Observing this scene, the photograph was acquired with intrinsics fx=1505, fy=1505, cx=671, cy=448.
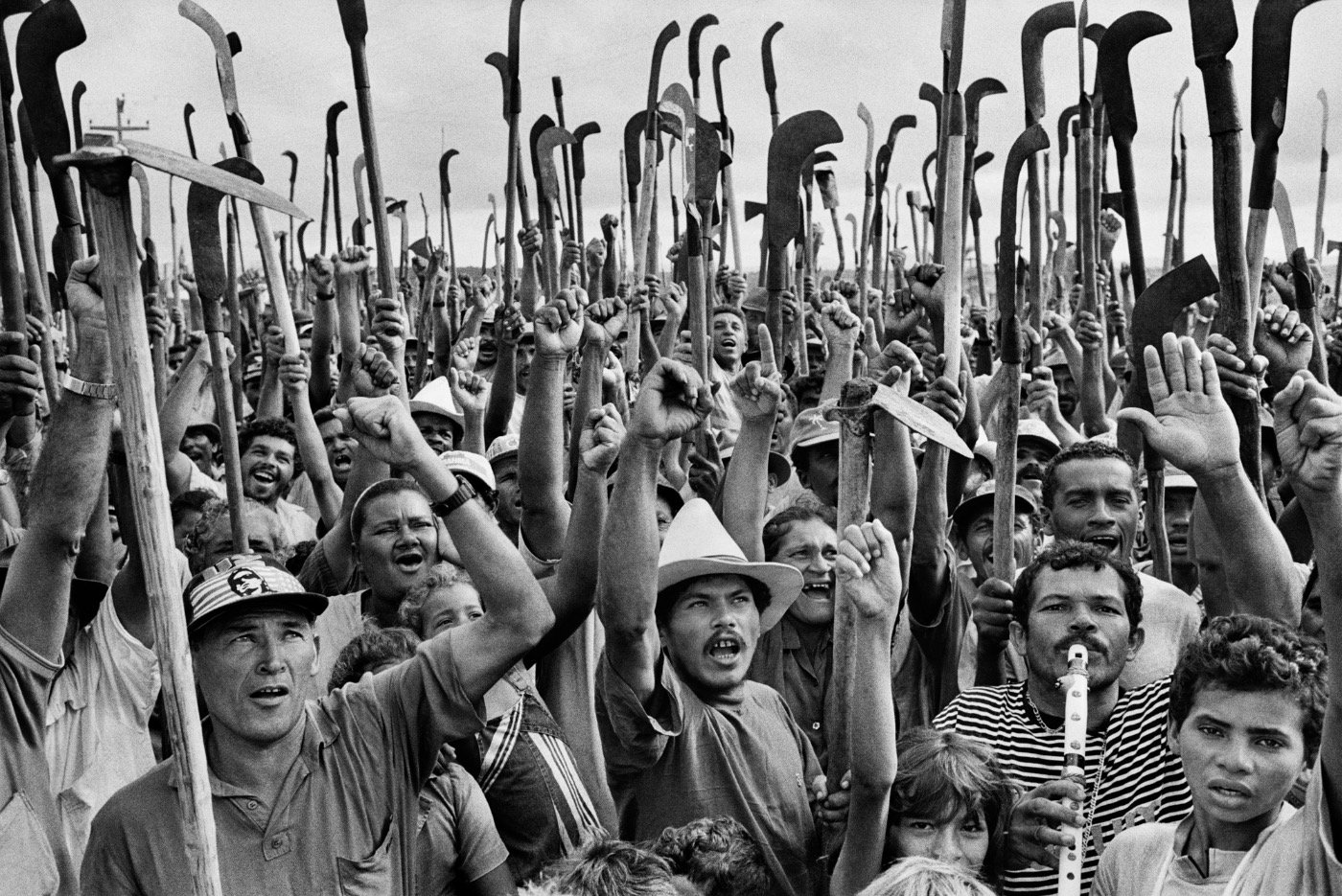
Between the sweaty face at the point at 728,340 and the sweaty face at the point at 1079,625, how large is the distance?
467 cm

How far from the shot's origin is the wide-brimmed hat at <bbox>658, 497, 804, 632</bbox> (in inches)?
181

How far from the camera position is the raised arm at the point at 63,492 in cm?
351

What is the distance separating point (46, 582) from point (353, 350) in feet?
14.5

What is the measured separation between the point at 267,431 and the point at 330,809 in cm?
412

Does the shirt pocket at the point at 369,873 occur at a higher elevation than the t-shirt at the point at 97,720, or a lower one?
lower

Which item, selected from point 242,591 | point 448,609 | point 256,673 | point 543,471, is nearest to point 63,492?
point 242,591

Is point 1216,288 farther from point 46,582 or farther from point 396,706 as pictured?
point 46,582

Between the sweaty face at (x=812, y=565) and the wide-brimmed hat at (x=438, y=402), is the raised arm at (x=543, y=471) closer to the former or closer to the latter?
the sweaty face at (x=812, y=565)

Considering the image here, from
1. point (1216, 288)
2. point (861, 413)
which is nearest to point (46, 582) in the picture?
point (861, 413)

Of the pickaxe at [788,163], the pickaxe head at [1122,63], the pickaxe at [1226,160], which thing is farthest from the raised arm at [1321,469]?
the pickaxe at [788,163]

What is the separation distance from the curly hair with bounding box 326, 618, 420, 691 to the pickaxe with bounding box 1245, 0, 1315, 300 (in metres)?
2.58

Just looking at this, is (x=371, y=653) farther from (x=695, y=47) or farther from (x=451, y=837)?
(x=695, y=47)

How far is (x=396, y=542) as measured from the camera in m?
5.46

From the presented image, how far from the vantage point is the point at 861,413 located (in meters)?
3.93
